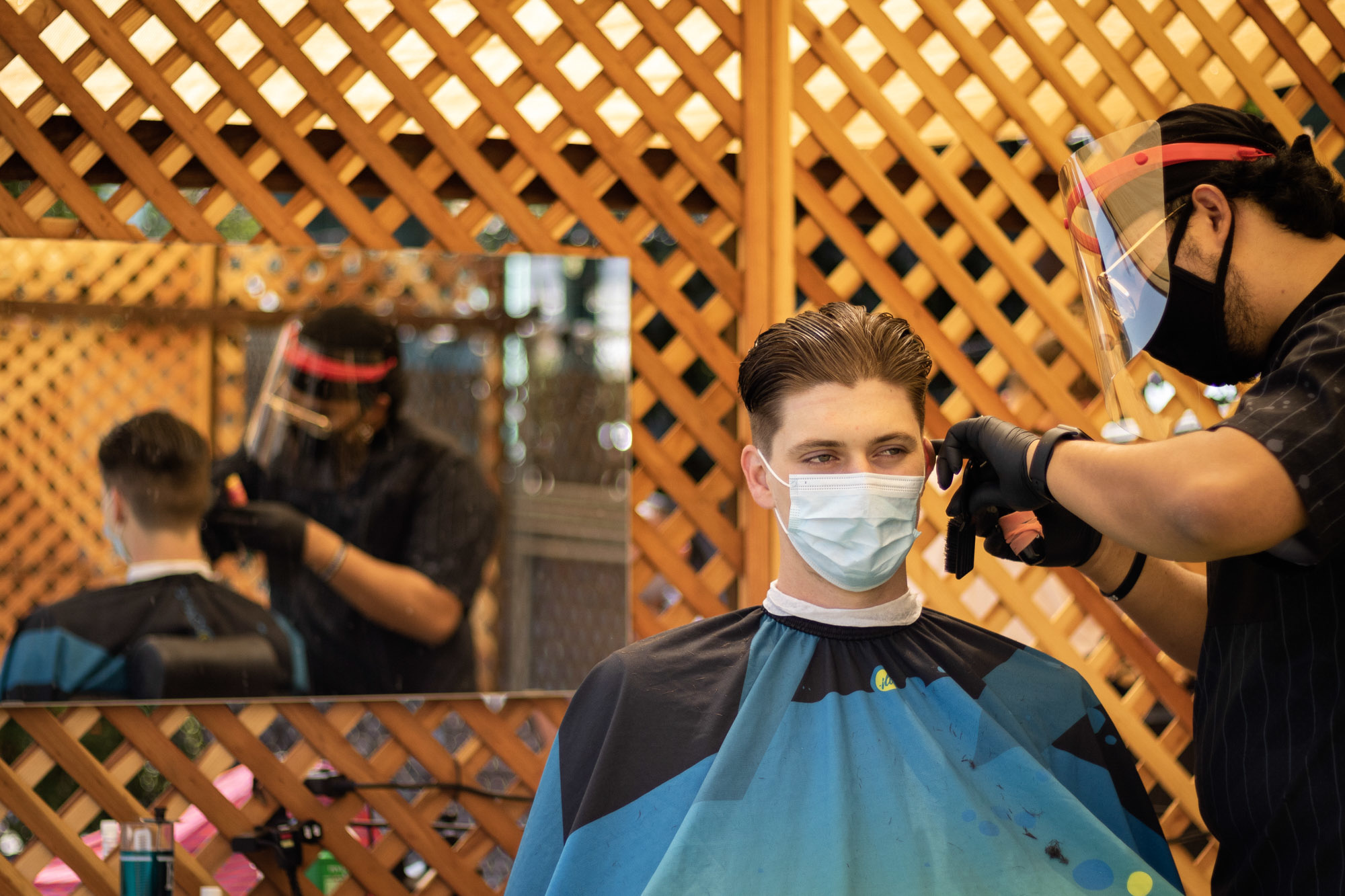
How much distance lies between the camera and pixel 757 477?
5.09ft

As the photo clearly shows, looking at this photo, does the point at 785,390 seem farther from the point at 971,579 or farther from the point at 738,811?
the point at 971,579

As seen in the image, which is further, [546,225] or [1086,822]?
[546,225]

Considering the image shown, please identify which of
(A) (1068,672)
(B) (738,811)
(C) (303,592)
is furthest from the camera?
(C) (303,592)

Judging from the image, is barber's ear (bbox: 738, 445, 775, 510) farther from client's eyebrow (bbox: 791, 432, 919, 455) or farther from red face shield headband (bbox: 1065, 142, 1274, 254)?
red face shield headband (bbox: 1065, 142, 1274, 254)

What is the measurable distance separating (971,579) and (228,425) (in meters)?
1.62

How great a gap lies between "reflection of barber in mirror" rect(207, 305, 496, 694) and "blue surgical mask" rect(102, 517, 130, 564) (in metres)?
0.15

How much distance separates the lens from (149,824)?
1.86 meters

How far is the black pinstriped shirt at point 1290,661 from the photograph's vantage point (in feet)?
3.40

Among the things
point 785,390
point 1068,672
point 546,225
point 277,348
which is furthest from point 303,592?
point 1068,672

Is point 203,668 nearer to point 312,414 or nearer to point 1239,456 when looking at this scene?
point 312,414

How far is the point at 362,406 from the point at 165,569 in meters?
0.45

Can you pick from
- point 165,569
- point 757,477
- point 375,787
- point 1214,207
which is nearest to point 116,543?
point 165,569

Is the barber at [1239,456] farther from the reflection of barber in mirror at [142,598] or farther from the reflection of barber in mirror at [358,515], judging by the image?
the reflection of barber in mirror at [142,598]

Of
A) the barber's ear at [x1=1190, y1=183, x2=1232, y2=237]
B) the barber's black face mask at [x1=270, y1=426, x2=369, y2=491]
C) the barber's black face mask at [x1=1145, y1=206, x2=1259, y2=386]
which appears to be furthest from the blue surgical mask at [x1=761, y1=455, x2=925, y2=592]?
the barber's black face mask at [x1=270, y1=426, x2=369, y2=491]
